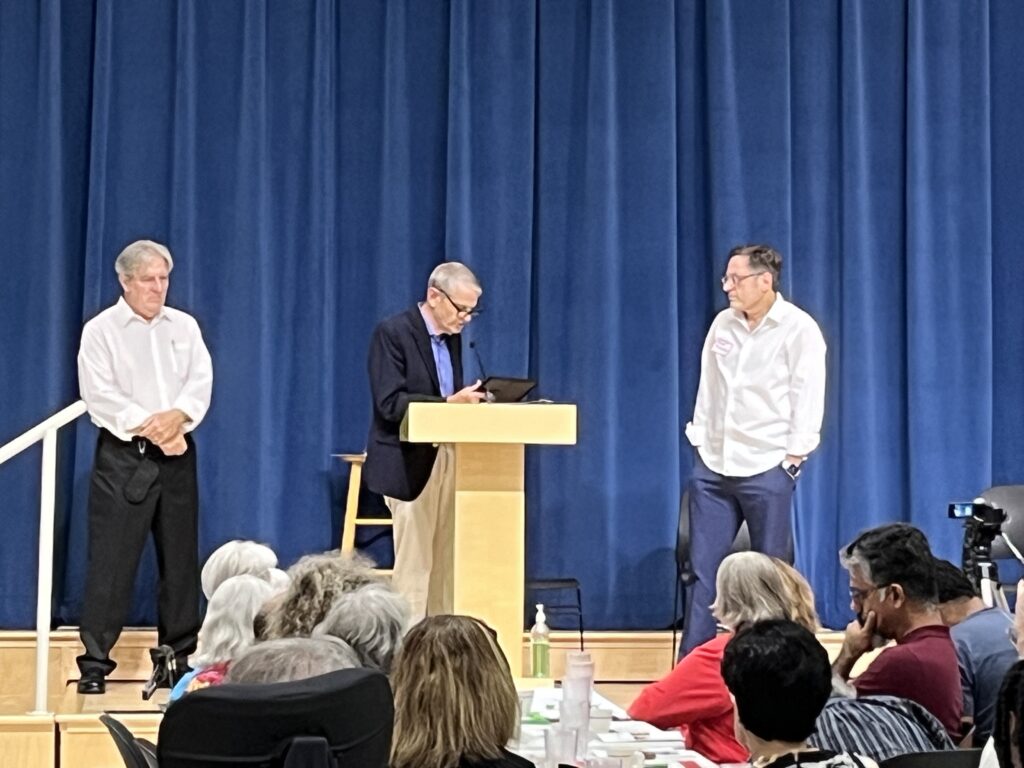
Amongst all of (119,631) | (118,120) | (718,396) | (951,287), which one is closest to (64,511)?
(119,631)

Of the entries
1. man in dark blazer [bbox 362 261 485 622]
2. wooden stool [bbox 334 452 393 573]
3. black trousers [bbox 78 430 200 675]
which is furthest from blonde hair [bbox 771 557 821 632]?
wooden stool [bbox 334 452 393 573]

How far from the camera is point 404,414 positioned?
214 inches

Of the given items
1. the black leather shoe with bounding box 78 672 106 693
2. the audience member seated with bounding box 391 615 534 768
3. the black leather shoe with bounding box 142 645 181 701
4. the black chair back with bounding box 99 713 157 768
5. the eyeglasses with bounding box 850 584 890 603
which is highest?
the eyeglasses with bounding box 850 584 890 603

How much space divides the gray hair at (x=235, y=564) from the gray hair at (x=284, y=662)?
7.71 ft

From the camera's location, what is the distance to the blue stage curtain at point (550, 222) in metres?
6.92

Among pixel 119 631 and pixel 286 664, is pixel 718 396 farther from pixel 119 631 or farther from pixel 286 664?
pixel 286 664

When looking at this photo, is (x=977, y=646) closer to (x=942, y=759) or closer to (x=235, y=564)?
(x=942, y=759)

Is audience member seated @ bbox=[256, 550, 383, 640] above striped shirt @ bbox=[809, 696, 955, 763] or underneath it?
above

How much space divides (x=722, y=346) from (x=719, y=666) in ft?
9.84

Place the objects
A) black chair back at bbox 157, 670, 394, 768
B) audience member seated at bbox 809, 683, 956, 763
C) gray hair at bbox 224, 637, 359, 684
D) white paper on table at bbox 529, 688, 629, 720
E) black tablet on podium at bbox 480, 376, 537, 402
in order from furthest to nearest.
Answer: black tablet on podium at bbox 480, 376, 537, 402, white paper on table at bbox 529, 688, 629, 720, audience member seated at bbox 809, 683, 956, 763, gray hair at bbox 224, 637, 359, 684, black chair back at bbox 157, 670, 394, 768

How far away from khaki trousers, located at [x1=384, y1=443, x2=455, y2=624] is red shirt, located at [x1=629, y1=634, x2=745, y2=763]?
176 centimetres

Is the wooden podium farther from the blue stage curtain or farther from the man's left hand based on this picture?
the blue stage curtain

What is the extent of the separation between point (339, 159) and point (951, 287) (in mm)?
3239

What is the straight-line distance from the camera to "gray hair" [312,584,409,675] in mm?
3201
